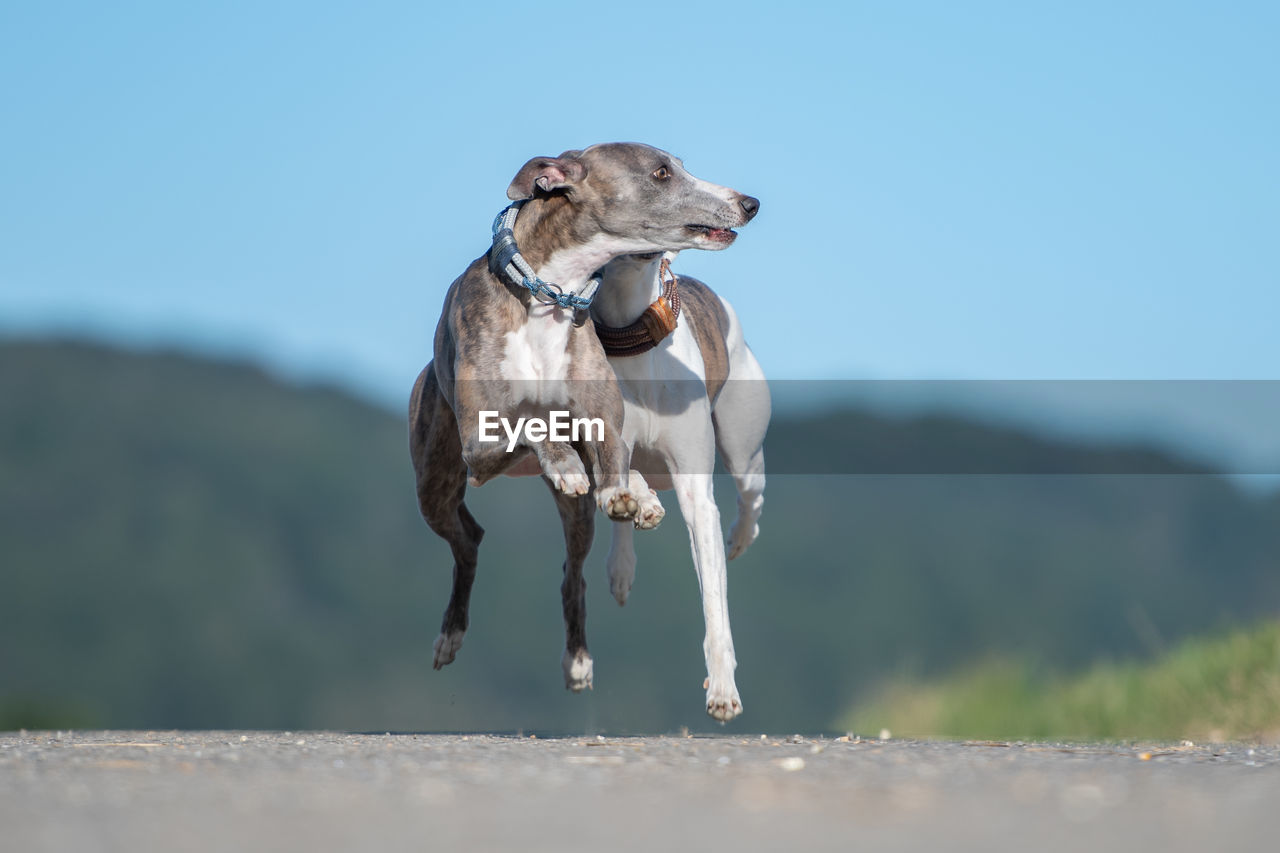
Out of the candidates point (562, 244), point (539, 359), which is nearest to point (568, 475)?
point (539, 359)

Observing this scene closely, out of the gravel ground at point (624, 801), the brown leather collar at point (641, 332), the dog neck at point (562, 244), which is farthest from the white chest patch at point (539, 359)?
the gravel ground at point (624, 801)

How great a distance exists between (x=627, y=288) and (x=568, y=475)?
1.24 m

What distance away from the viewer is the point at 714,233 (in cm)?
677

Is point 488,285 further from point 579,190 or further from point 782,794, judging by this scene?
point 782,794

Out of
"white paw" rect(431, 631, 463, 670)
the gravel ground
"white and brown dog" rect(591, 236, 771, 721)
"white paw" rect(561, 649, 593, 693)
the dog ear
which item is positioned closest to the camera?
the gravel ground

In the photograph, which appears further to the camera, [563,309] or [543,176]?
[543,176]

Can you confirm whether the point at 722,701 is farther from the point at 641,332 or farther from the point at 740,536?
the point at 740,536

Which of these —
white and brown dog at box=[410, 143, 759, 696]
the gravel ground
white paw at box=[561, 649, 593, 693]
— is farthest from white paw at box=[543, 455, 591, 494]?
white paw at box=[561, 649, 593, 693]

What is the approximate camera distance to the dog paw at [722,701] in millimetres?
6383

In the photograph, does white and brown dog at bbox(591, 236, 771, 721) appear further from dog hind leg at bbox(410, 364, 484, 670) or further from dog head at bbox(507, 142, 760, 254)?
dog hind leg at bbox(410, 364, 484, 670)

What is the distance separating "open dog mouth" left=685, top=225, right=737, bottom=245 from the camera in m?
6.76

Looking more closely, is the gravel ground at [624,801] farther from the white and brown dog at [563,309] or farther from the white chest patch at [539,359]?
the white chest patch at [539,359]

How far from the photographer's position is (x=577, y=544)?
7.64m

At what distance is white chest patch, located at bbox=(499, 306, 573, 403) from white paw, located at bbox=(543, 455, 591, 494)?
352mm
